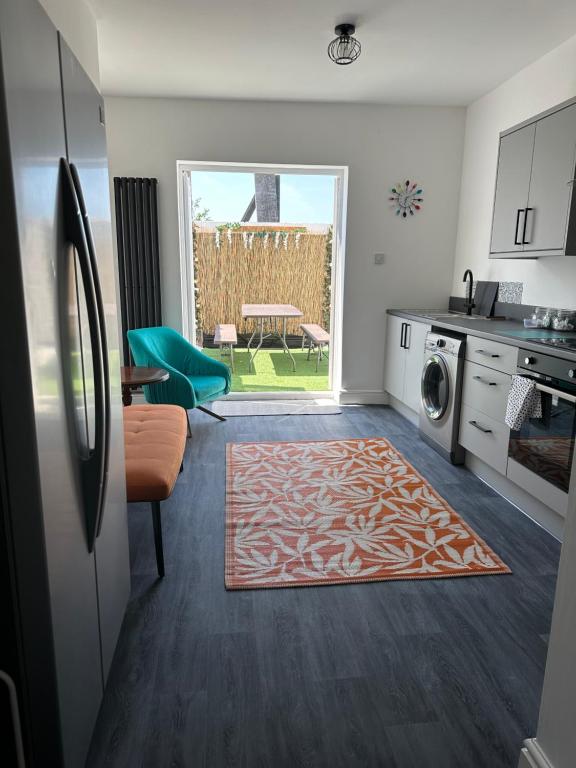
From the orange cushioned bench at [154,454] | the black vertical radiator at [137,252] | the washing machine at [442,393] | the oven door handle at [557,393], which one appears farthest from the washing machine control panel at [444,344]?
the black vertical radiator at [137,252]

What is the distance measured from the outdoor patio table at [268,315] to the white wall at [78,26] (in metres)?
2.41

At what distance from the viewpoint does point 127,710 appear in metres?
1.59

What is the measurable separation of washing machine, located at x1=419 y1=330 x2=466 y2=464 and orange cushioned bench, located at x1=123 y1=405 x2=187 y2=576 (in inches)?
71.8

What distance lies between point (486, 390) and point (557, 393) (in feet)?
2.29

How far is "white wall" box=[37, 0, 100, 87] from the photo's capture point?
253cm

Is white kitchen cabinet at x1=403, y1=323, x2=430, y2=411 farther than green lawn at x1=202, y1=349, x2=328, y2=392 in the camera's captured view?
No

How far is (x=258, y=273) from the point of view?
5.20 metres

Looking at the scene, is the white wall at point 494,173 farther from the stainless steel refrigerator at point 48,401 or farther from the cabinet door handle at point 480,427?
the stainless steel refrigerator at point 48,401

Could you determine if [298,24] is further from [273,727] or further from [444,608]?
[273,727]

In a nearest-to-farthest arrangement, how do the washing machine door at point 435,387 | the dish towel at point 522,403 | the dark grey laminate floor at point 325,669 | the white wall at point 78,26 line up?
the dark grey laminate floor at point 325,669
the white wall at point 78,26
the dish towel at point 522,403
the washing machine door at point 435,387

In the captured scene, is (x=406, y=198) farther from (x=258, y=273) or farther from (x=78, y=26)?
(x=78, y=26)

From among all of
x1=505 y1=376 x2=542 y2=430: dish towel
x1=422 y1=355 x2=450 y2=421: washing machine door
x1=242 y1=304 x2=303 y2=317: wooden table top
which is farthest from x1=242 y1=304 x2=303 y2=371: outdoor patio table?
x1=505 y1=376 x2=542 y2=430: dish towel

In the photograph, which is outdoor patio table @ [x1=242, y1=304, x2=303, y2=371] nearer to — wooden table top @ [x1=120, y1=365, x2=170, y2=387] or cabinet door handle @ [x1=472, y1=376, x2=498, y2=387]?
wooden table top @ [x1=120, y1=365, x2=170, y2=387]

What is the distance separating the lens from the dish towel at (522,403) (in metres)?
2.67
